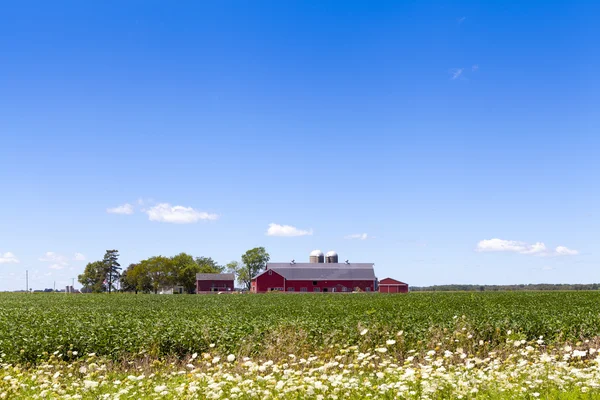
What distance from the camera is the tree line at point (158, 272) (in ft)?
395

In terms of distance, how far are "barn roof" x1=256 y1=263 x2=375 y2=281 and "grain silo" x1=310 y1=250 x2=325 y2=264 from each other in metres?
20.9

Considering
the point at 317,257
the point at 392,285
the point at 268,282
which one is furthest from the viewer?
the point at 317,257

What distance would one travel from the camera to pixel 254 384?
973 cm

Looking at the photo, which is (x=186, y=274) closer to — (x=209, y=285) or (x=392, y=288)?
(x=209, y=285)

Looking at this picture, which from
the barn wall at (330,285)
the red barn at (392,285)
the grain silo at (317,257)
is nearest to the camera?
the barn wall at (330,285)

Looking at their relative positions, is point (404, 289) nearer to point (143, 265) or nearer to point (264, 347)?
point (143, 265)

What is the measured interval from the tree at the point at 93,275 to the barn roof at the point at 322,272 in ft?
175

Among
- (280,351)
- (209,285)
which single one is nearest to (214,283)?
(209,285)

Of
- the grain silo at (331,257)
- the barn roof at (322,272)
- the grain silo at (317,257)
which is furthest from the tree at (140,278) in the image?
the grain silo at (331,257)

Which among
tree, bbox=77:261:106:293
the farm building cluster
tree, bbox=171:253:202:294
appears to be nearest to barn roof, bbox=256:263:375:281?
the farm building cluster

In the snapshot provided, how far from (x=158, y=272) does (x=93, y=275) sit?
81.9 feet

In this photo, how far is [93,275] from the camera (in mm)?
135875

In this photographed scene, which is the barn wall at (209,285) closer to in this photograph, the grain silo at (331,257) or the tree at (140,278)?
the tree at (140,278)

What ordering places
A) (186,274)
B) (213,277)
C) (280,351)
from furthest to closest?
1. (186,274)
2. (213,277)
3. (280,351)
